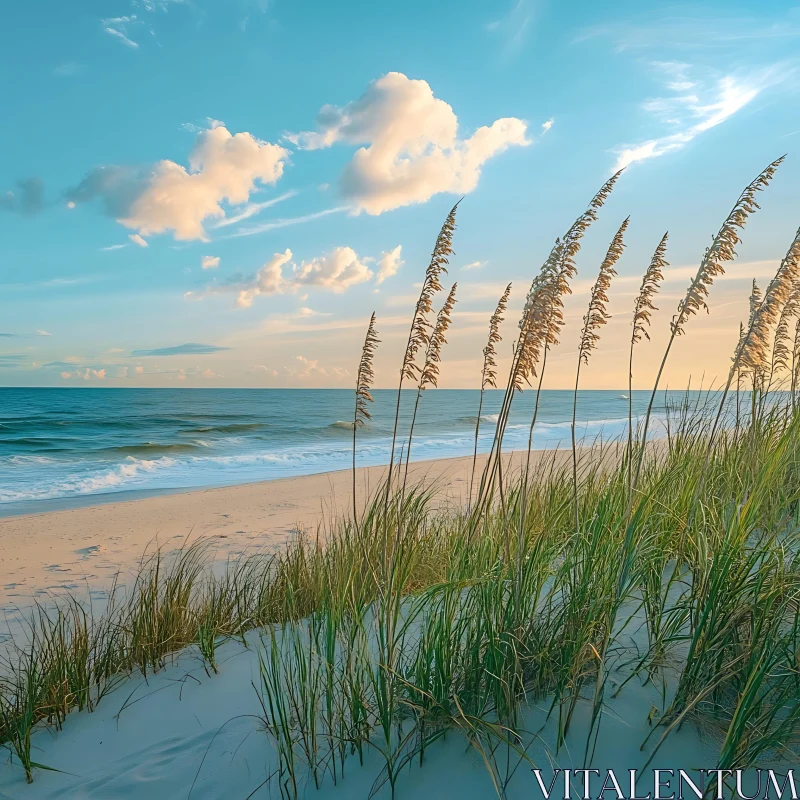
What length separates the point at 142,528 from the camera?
10289 millimetres

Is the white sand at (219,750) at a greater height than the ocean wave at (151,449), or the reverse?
the white sand at (219,750)

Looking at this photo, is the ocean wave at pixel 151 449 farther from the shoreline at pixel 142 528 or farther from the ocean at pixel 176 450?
the shoreline at pixel 142 528

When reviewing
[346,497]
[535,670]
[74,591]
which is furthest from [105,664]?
[346,497]

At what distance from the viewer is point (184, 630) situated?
12.5 ft

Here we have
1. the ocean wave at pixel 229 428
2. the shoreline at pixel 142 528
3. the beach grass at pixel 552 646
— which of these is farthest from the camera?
the ocean wave at pixel 229 428

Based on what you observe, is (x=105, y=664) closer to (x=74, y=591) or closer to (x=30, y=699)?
(x=30, y=699)

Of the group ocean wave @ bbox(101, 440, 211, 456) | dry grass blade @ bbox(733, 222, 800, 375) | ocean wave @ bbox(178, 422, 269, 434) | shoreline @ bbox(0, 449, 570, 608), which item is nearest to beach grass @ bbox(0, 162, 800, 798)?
dry grass blade @ bbox(733, 222, 800, 375)

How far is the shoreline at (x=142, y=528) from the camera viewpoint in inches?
287

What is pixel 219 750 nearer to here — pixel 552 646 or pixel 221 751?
pixel 221 751

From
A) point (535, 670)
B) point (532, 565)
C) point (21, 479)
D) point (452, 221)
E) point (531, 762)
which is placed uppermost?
point (452, 221)

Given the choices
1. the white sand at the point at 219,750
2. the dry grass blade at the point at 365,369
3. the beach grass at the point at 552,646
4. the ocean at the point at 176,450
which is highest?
the dry grass blade at the point at 365,369

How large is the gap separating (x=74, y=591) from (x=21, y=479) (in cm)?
1372

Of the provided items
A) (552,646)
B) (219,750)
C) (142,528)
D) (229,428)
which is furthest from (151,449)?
(552,646)

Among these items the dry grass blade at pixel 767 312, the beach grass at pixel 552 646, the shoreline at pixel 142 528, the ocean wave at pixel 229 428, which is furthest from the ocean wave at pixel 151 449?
the dry grass blade at pixel 767 312
